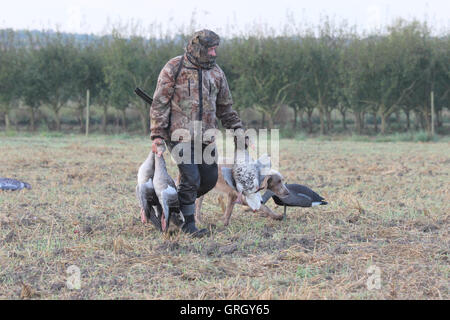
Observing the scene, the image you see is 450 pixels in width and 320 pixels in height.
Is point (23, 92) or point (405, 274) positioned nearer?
point (405, 274)

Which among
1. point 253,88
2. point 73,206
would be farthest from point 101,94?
point 73,206

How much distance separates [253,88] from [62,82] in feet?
38.5

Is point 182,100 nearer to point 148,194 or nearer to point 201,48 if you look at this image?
point 201,48

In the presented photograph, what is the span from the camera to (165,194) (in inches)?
Answer: 237

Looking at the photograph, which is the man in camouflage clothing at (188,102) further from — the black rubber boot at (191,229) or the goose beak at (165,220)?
the goose beak at (165,220)

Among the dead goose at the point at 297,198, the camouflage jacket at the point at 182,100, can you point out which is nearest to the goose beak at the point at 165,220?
the camouflage jacket at the point at 182,100

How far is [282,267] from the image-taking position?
16.1 ft

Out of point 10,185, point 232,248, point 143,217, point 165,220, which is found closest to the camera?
point 232,248

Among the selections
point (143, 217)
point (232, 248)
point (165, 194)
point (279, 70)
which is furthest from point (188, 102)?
point (279, 70)

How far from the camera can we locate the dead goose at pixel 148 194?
618 centimetres

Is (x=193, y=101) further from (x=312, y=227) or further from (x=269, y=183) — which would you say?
(x=312, y=227)

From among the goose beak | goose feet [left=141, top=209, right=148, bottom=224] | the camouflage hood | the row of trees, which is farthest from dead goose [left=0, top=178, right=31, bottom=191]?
the row of trees

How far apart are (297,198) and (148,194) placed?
1.97 metres

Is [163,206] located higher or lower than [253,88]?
lower
